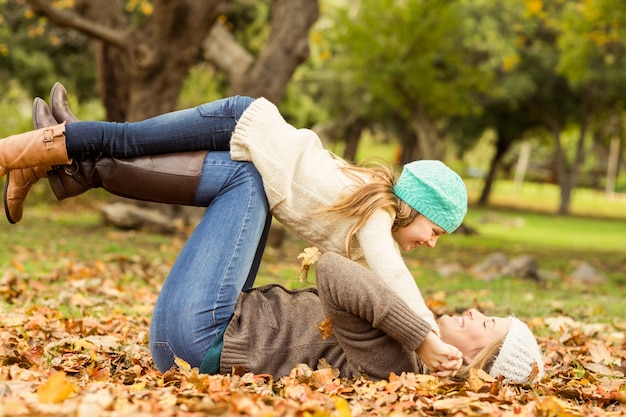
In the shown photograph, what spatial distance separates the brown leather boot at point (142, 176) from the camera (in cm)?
399

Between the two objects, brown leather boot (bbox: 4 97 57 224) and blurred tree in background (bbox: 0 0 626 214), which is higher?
blurred tree in background (bbox: 0 0 626 214)

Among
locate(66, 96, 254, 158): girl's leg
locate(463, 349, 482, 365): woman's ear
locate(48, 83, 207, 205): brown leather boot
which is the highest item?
locate(66, 96, 254, 158): girl's leg

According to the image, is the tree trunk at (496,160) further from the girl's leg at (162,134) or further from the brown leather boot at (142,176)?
the brown leather boot at (142,176)

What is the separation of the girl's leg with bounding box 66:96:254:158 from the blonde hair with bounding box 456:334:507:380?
1685 millimetres

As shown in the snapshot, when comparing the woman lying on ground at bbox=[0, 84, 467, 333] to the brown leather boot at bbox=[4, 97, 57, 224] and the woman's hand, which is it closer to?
the brown leather boot at bbox=[4, 97, 57, 224]

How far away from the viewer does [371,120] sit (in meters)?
35.1

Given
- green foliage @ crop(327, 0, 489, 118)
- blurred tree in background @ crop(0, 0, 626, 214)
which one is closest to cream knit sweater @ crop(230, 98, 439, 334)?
blurred tree in background @ crop(0, 0, 626, 214)

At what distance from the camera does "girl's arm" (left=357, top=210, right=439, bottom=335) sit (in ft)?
11.5

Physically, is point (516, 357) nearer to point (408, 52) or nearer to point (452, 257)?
point (452, 257)

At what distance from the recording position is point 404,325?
3.31 metres

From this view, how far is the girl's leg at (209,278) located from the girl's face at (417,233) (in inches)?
28.1

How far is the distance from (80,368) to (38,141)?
1.18m

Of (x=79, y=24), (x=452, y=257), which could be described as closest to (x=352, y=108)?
(x=452, y=257)

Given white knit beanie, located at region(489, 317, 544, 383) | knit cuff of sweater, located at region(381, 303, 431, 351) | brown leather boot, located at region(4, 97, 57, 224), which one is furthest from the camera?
brown leather boot, located at region(4, 97, 57, 224)
